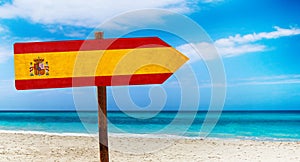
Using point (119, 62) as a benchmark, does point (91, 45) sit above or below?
above

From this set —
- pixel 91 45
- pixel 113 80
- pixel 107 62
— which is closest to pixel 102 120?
pixel 113 80

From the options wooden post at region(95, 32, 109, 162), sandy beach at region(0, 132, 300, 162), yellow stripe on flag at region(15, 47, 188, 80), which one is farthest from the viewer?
sandy beach at region(0, 132, 300, 162)

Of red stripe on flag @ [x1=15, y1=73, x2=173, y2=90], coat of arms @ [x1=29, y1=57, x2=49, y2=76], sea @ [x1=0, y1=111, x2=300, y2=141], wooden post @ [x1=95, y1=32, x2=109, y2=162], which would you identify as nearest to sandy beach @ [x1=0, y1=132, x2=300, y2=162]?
sea @ [x1=0, y1=111, x2=300, y2=141]

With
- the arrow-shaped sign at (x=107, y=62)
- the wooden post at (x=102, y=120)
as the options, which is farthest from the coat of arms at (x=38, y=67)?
the wooden post at (x=102, y=120)

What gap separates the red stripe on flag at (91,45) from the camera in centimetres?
363

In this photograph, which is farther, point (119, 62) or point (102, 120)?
point (102, 120)

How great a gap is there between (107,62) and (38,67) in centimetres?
67

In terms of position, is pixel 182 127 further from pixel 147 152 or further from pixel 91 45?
pixel 147 152

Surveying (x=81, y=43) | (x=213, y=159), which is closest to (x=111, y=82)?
(x=81, y=43)

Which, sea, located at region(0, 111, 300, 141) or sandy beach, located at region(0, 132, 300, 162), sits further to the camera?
sandy beach, located at region(0, 132, 300, 162)

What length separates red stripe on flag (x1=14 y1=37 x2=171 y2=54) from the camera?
3.63m

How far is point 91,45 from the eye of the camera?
3668 mm

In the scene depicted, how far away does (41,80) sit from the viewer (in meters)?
3.70

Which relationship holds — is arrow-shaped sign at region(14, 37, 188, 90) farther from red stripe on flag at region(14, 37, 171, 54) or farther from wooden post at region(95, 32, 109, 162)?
wooden post at region(95, 32, 109, 162)
